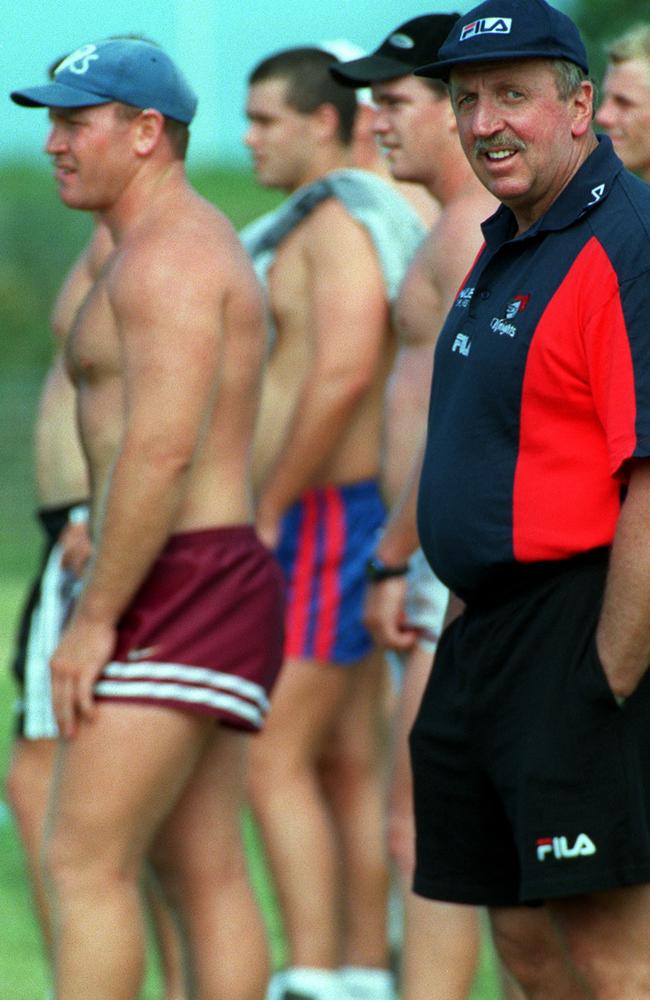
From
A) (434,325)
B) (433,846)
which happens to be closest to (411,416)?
(434,325)

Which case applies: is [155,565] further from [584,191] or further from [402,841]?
[584,191]

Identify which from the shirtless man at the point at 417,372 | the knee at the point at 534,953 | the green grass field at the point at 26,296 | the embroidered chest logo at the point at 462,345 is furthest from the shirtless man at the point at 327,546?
the green grass field at the point at 26,296

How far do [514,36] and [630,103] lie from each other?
5.66ft

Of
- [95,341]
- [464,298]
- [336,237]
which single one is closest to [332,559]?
[336,237]

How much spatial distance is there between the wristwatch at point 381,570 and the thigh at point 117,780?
0.77 metres

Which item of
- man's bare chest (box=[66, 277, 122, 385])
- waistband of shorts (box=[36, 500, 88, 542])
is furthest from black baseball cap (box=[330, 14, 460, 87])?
waistband of shorts (box=[36, 500, 88, 542])

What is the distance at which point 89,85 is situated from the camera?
3.62 metres

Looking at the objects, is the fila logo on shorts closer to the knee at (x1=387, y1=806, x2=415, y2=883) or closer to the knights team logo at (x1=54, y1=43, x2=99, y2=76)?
the knee at (x1=387, y1=806, x2=415, y2=883)

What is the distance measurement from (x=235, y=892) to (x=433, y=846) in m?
0.74

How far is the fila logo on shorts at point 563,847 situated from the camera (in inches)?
106

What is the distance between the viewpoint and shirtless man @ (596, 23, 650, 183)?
173 inches

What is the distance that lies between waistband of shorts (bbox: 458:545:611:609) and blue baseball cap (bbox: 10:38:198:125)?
4.42 ft

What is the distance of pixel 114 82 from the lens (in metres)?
3.62

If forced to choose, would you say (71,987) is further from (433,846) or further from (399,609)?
(399,609)
